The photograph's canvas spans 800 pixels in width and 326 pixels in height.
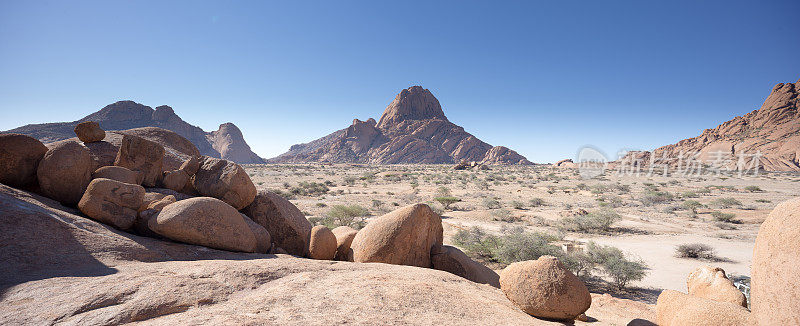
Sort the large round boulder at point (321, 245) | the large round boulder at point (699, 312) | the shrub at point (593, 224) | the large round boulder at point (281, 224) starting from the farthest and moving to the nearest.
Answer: the shrub at point (593, 224), the large round boulder at point (281, 224), the large round boulder at point (321, 245), the large round boulder at point (699, 312)

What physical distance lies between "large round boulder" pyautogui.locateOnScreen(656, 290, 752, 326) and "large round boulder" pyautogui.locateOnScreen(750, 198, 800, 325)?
0.87 ft

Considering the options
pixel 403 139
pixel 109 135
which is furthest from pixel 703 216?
pixel 403 139

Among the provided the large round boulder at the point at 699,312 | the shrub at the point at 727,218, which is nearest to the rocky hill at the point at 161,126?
the large round boulder at the point at 699,312

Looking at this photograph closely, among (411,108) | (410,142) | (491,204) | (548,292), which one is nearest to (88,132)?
(548,292)

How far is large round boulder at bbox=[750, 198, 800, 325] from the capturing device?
88.4 inches

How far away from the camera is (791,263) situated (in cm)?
227

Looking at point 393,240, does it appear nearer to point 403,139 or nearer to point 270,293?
point 270,293

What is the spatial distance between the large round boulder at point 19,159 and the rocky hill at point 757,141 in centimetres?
9883

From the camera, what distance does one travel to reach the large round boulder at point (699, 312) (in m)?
2.87

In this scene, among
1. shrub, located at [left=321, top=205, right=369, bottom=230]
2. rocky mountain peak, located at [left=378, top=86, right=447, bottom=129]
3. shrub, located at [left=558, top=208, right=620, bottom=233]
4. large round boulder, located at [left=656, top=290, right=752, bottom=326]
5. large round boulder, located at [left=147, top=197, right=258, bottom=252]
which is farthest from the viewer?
rocky mountain peak, located at [left=378, top=86, right=447, bottom=129]

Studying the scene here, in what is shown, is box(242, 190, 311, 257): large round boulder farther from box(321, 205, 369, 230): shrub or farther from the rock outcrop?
box(321, 205, 369, 230): shrub

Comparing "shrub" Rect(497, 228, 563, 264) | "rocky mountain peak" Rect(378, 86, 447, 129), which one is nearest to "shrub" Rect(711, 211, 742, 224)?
"shrub" Rect(497, 228, 563, 264)

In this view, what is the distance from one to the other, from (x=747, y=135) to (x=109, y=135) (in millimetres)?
138029

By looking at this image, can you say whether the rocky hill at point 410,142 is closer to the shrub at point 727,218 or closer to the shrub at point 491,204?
the shrub at point 491,204
